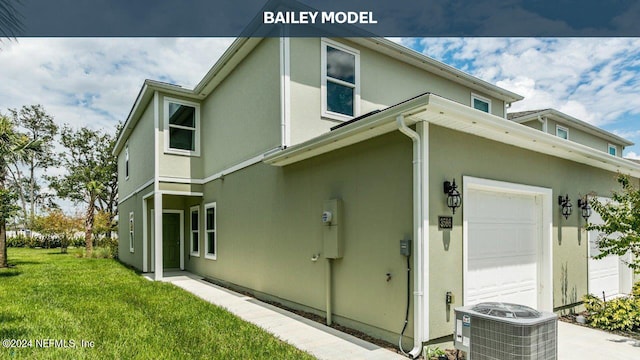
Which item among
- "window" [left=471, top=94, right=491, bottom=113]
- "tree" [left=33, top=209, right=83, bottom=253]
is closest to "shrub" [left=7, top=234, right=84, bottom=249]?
"tree" [left=33, top=209, right=83, bottom=253]

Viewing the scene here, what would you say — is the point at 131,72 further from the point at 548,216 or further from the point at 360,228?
the point at 548,216

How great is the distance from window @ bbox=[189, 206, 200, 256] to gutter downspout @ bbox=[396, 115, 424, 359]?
9.34m

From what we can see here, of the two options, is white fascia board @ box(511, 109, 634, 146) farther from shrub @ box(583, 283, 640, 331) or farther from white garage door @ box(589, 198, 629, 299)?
shrub @ box(583, 283, 640, 331)

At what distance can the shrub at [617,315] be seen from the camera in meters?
5.98

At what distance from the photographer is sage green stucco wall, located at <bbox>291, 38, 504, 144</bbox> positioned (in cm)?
791

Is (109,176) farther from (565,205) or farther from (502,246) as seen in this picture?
(565,205)

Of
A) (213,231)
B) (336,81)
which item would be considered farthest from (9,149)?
(336,81)

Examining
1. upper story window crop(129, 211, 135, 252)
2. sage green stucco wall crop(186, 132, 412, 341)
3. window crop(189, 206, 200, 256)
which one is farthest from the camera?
upper story window crop(129, 211, 135, 252)

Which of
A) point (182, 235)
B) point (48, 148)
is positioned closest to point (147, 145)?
point (182, 235)

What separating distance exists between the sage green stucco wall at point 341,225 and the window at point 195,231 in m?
3.06

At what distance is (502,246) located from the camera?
19.3ft

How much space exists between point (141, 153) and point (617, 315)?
44.6 ft

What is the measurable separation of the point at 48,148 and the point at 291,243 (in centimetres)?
3165

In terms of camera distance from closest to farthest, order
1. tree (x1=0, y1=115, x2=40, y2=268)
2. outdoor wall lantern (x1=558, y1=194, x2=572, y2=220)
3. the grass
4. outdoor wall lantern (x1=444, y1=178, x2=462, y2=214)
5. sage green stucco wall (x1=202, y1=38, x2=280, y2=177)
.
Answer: the grass, outdoor wall lantern (x1=444, y1=178, x2=462, y2=214), outdoor wall lantern (x1=558, y1=194, x2=572, y2=220), sage green stucco wall (x1=202, y1=38, x2=280, y2=177), tree (x1=0, y1=115, x2=40, y2=268)
